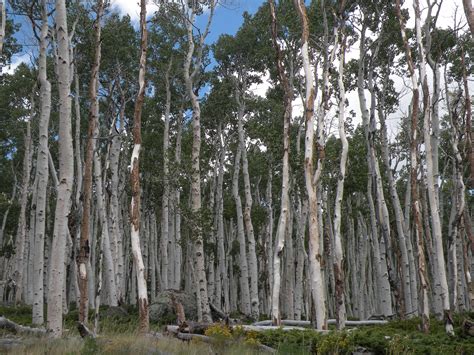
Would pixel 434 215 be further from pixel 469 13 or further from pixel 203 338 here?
pixel 203 338

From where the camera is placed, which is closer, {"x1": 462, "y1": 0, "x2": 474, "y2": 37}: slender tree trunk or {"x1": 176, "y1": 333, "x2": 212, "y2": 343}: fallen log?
{"x1": 176, "y1": 333, "x2": 212, "y2": 343}: fallen log

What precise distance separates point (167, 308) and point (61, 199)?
1031cm

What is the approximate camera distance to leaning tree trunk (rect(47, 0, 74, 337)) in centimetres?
805

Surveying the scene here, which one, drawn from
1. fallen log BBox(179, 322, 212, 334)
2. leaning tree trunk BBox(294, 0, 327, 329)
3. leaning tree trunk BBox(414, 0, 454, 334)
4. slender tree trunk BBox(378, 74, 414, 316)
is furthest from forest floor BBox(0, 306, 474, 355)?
slender tree trunk BBox(378, 74, 414, 316)

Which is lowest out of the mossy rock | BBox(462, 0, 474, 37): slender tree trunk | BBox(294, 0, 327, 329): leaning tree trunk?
the mossy rock

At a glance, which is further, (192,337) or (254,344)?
(192,337)

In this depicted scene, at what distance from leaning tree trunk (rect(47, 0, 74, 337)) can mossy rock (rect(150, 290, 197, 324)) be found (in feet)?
29.1

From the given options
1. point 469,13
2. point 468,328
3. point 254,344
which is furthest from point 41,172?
point 468,328

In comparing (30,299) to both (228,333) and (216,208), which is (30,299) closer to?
(216,208)

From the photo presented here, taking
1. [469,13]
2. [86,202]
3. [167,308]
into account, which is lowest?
[167,308]

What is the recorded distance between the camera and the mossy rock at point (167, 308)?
17109 mm

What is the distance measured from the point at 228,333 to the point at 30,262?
18.1m

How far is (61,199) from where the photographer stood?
8.44 metres

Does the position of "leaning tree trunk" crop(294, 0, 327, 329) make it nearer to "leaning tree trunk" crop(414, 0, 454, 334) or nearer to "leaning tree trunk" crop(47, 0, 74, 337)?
"leaning tree trunk" crop(414, 0, 454, 334)
